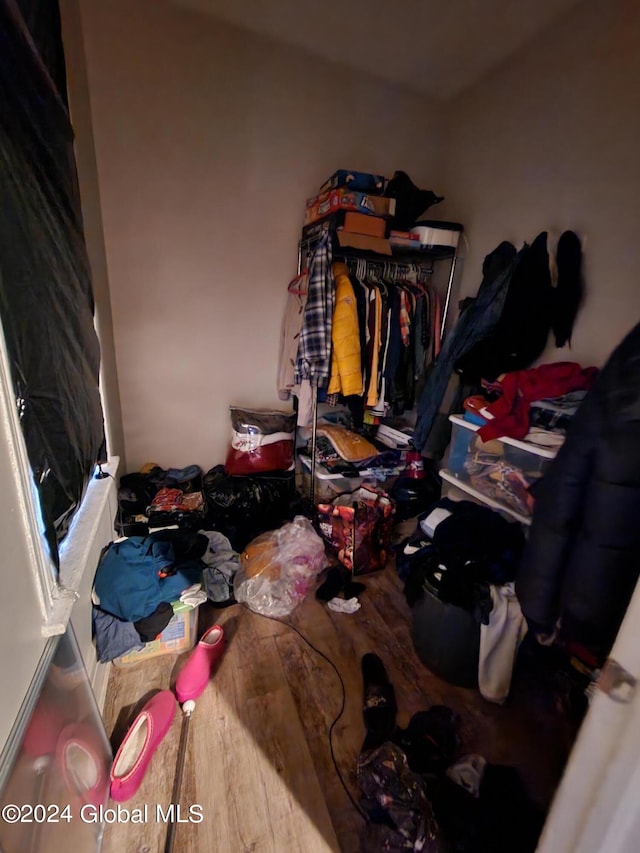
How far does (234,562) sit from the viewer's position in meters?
1.85

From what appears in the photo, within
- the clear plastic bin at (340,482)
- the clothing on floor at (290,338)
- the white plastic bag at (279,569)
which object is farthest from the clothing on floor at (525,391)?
the clothing on floor at (290,338)

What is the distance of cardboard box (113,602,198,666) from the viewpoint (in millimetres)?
1432

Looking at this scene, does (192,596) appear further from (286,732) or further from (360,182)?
(360,182)

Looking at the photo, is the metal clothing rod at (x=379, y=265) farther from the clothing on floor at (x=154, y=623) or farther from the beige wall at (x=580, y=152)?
the clothing on floor at (x=154, y=623)

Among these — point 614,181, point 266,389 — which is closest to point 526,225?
point 614,181

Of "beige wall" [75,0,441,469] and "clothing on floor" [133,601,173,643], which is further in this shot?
"beige wall" [75,0,441,469]

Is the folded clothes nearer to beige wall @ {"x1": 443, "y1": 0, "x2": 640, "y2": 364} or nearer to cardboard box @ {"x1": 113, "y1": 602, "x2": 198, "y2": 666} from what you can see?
beige wall @ {"x1": 443, "y1": 0, "x2": 640, "y2": 364}

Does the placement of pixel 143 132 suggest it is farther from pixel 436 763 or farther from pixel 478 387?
pixel 436 763

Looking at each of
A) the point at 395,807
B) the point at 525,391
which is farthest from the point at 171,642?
the point at 525,391

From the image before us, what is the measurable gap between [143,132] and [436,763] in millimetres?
3030

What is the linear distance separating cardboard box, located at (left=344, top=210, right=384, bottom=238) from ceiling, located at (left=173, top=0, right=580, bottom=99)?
902mm

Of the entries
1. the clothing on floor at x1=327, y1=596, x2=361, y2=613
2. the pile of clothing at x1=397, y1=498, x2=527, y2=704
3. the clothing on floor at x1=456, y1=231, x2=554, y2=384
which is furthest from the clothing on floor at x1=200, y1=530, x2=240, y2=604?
the clothing on floor at x1=456, y1=231, x2=554, y2=384

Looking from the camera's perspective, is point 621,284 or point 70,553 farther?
point 621,284

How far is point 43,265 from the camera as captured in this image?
90 cm
